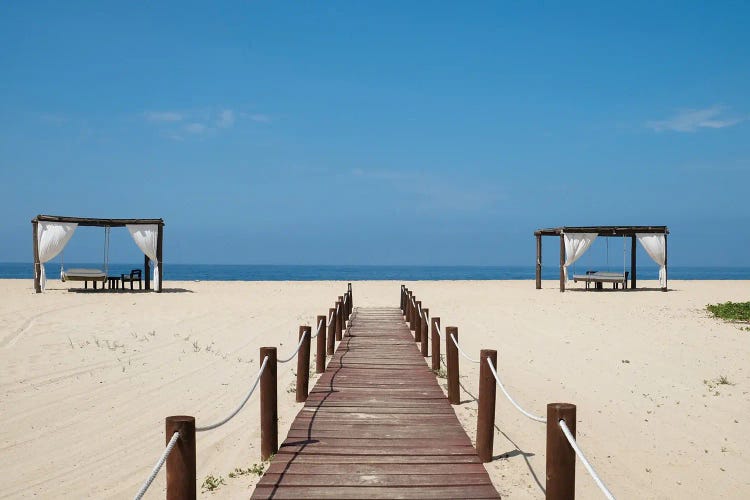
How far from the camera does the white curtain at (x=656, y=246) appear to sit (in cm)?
2677

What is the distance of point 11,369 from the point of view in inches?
349

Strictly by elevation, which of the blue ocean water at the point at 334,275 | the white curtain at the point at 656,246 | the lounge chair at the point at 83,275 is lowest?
the blue ocean water at the point at 334,275

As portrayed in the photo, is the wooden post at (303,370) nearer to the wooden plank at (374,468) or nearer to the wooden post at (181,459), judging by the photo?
the wooden plank at (374,468)

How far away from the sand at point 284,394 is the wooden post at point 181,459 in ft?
4.80

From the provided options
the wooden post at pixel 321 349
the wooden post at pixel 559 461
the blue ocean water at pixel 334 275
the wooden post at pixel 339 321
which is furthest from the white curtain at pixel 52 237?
the blue ocean water at pixel 334 275

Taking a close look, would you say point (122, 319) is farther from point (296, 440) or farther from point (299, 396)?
point (296, 440)

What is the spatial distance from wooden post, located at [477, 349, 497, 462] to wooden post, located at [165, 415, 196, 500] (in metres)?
2.74

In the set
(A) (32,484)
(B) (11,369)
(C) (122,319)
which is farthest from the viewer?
(C) (122,319)

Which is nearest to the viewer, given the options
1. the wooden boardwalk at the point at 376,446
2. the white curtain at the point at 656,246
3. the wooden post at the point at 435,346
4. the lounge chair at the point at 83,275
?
the wooden boardwalk at the point at 376,446

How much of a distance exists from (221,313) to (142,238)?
29.3 feet

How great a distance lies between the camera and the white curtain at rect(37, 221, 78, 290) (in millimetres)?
23109

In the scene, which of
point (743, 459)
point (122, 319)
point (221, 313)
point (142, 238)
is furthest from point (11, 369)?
point (142, 238)

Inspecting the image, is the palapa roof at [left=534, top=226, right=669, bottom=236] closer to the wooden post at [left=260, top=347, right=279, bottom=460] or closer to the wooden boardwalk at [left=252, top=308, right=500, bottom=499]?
the wooden boardwalk at [left=252, top=308, right=500, bottom=499]

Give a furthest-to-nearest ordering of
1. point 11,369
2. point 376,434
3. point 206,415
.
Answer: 1. point 11,369
2. point 206,415
3. point 376,434
